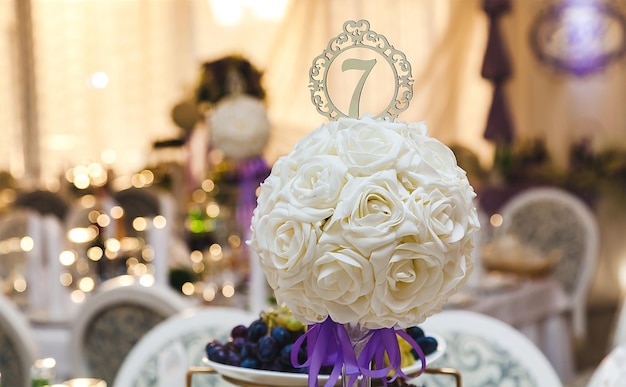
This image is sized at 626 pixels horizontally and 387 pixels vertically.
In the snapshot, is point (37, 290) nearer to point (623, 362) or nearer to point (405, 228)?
point (623, 362)

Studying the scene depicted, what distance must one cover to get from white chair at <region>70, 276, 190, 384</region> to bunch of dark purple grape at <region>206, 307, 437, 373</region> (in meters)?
1.20

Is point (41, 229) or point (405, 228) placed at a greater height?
point (405, 228)

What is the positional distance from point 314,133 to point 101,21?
7860 mm

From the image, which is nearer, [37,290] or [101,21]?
[37,290]

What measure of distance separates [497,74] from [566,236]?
2.69 m

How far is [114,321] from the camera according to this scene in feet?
8.01

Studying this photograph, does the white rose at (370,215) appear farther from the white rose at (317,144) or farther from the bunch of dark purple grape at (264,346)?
the bunch of dark purple grape at (264,346)

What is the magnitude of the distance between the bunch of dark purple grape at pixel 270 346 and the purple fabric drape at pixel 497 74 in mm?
5968

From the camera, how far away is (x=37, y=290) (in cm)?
375

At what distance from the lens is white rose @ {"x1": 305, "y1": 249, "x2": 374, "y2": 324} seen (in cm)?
86

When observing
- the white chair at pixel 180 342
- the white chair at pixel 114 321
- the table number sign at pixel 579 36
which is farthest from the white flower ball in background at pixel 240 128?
the table number sign at pixel 579 36

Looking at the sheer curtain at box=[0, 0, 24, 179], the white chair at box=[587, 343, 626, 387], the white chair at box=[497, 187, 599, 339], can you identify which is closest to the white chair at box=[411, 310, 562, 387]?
the white chair at box=[587, 343, 626, 387]

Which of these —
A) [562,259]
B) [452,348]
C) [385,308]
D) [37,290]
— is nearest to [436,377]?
[452,348]

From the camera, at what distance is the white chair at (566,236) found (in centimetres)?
453
